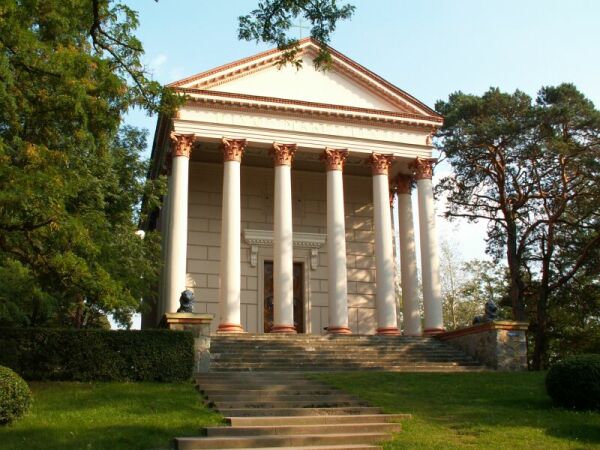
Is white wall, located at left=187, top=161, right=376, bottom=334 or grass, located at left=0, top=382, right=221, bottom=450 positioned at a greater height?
white wall, located at left=187, top=161, right=376, bottom=334

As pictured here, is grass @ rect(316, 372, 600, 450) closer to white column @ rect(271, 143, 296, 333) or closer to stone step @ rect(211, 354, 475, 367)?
stone step @ rect(211, 354, 475, 367)

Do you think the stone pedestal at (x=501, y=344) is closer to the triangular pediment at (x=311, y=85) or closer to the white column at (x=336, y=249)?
the white column at (x=336, y=249)

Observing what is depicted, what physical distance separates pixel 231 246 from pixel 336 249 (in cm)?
442

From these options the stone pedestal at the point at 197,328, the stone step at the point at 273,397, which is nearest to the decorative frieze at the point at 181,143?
the stone pedestal at the point at 197,328

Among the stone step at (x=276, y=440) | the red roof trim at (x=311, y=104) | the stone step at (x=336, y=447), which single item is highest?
the red roof trim at (x=311, y=104)

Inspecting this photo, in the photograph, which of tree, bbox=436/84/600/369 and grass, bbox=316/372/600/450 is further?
tree, bbox=436/84/600/369

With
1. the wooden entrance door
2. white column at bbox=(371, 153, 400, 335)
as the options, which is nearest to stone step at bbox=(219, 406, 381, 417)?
white column at bbox=(371, 153, 400, 335)

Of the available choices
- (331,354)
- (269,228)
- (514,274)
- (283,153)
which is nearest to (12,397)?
(331,354)

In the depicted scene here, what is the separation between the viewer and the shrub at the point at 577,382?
1459 centimetres

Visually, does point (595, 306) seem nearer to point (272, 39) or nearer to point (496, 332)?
point (496, 332)

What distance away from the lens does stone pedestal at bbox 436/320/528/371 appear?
22.6 metres

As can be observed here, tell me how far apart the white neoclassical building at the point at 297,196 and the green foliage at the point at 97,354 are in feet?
23.5

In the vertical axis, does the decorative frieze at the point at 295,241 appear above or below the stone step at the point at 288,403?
above

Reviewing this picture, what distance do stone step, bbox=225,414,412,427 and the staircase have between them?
7.26 metres
